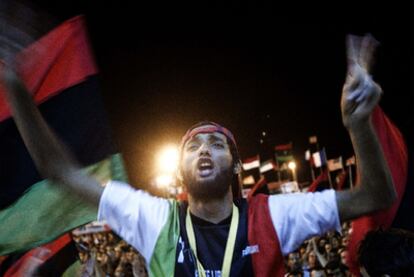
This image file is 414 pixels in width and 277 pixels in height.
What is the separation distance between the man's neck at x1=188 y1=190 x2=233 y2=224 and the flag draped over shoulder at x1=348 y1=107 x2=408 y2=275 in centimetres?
93

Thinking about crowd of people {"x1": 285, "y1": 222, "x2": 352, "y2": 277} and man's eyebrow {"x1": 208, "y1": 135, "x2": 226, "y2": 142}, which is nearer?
man's eyebrow {"x1": 208, "y1": 135, "x2": 226, "y2": 142}

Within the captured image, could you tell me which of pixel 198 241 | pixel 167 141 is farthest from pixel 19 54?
pixel 167 141

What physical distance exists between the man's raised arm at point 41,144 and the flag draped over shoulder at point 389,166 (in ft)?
5.75

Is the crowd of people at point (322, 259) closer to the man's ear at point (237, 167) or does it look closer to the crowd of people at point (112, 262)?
the crowd of people at point (112, 262)

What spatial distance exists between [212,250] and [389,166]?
59.7 inches

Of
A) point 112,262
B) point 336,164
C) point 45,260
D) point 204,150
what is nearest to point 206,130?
point 204,150

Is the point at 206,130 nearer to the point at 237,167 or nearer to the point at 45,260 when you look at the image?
the point at 237,167

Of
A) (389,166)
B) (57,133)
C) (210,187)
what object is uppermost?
(57,133)

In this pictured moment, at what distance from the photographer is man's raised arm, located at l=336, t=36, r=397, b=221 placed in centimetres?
256

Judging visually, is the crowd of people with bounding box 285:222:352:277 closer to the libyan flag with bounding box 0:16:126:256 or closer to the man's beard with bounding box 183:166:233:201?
the libyan flag with bounding box 0:16:126:256

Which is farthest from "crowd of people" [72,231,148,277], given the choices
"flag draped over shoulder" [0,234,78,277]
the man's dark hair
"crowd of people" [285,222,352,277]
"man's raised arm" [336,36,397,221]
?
"man's raised arm" [336,36,397,221]

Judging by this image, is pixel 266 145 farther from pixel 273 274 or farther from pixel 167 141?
pixel 273 274

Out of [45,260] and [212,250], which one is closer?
[212,250]

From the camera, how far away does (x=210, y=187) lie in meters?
3.27
